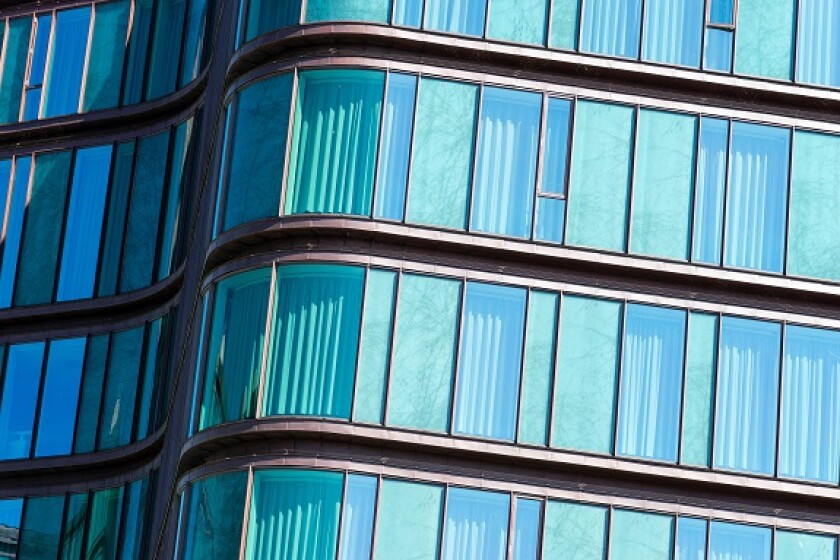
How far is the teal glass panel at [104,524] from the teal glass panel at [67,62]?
9.14 meters

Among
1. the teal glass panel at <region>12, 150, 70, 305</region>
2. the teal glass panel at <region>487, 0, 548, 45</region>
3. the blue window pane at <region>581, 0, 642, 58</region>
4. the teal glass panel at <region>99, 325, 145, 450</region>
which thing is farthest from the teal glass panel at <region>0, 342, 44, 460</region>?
the blue window pane at <region>581, 0, 642, 58</region>

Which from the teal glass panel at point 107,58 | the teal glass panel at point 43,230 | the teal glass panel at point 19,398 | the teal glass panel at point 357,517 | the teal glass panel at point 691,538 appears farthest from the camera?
→ the teal glass panel at point 107,58

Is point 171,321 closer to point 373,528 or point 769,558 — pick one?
point 373,528

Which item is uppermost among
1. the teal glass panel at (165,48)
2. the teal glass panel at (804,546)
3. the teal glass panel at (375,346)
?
the teal glass panel at (165,48)

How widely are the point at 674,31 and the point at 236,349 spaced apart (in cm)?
987

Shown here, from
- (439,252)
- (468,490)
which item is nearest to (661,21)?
(439,252)

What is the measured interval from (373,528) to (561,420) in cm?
384

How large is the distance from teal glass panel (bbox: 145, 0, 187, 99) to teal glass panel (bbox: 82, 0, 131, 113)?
3.14ft

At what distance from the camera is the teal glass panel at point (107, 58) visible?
55719 millimetres

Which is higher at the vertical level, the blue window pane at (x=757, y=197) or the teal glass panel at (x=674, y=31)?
the teal glass panel at (x=674, y=31)

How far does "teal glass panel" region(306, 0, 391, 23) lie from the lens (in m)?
44.7

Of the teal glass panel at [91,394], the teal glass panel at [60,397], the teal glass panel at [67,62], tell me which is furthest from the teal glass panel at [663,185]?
the teal glass panel at [67,62]

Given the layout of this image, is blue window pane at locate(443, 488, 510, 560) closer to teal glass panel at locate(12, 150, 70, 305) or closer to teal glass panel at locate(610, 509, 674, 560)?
teal glass panel at locate(610, 509, 674, 560)

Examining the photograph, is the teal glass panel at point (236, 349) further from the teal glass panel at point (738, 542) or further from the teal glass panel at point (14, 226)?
the teal glass panel at point (14, 226)
